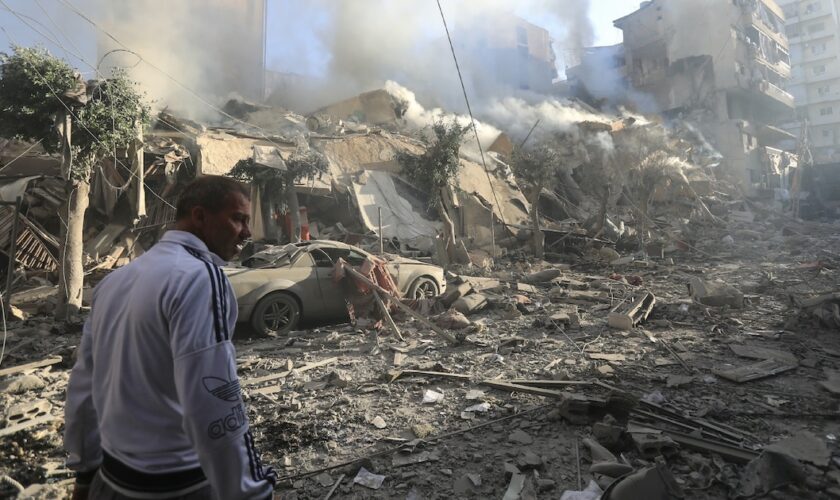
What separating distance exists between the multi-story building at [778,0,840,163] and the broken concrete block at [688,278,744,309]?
2565 inches

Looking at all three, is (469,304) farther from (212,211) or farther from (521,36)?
(521,36)

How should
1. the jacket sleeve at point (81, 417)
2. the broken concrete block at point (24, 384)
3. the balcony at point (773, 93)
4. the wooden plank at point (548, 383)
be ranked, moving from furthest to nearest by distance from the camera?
the balcony at point (773, 93) < the broken concrete block at point (24, 384) < the wooden plank at point (548, 383) < the jacket sleeve at point (81, 417)

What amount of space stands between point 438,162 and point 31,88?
9.87 meters

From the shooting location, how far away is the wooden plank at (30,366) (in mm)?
5214

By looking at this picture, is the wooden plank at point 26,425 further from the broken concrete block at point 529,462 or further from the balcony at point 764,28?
the balcony at point 764,28

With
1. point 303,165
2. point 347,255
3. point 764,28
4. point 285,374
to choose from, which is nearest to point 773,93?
point 764,28

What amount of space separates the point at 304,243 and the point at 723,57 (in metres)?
46.4

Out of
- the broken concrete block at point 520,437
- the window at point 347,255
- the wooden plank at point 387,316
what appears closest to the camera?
the broken concrete block at point 520,437

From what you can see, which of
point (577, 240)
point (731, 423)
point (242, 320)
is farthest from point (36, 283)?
point (577, 240)

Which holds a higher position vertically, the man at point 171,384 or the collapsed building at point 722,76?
the collapsed building at point 722,76

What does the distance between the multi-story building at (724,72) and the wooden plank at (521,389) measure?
40.9 m

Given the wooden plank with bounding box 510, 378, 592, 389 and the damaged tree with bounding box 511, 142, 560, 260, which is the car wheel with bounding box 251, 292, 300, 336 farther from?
the damaged tree with bounding box 511, 142, 560, 260

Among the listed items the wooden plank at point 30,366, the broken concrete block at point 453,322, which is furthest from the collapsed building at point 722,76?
the wooden plank at point 30,366

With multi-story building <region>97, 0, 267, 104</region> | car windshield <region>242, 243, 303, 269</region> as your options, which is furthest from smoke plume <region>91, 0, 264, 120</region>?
car windshield <region>242, 243, 303, 269</region>
